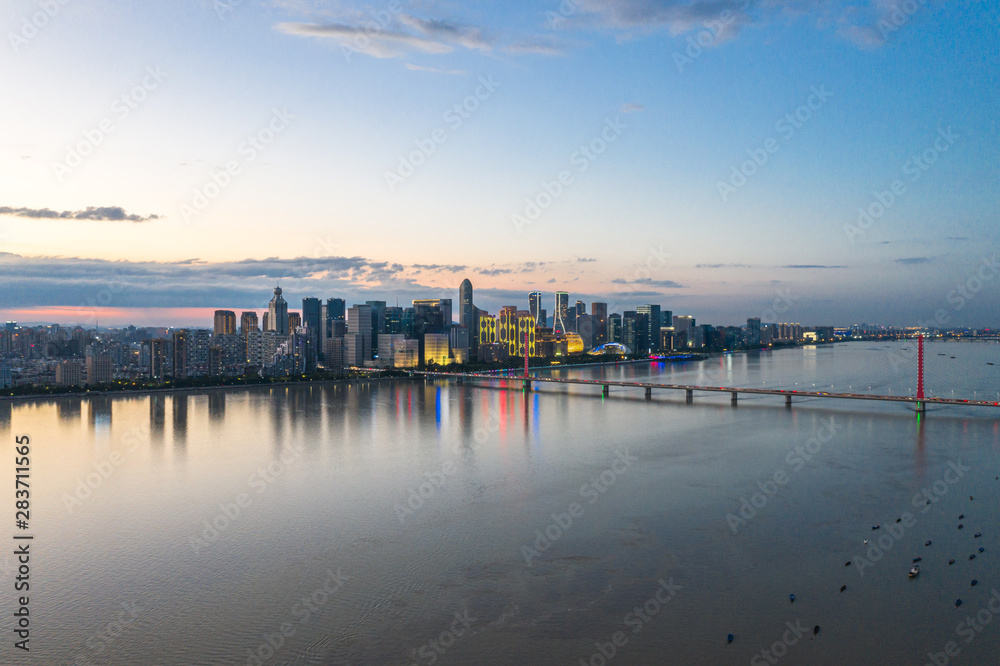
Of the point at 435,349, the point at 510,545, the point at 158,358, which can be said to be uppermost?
the point at 158,358

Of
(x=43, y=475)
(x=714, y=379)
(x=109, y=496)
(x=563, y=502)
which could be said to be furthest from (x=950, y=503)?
(x=714, y=379)

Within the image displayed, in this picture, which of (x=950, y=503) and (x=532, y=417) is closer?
(x=950, y=503)

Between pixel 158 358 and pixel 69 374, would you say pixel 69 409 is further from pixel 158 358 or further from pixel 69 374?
pixel 158 358

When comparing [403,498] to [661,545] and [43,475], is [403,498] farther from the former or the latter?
[43,475]

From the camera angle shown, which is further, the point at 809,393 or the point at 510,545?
the point at 809,393

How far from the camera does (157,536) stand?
10.3m

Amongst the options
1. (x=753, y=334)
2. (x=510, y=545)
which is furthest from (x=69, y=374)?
(x=753, y=334)

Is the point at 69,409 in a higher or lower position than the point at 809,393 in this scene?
lower

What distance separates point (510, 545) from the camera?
9617 mm

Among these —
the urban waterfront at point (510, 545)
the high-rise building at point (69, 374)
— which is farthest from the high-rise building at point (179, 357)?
the urban waterfront at point (510, 545)

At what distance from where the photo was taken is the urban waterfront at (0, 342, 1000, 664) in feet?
22.5

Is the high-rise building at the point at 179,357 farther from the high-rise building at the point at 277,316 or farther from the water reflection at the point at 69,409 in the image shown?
the high-rise building at the point at 277,316

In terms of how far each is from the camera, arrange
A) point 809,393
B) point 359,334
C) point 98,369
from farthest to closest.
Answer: point 359,334 → point 98,369 → point 809,393

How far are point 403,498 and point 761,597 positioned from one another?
22.8 ft
